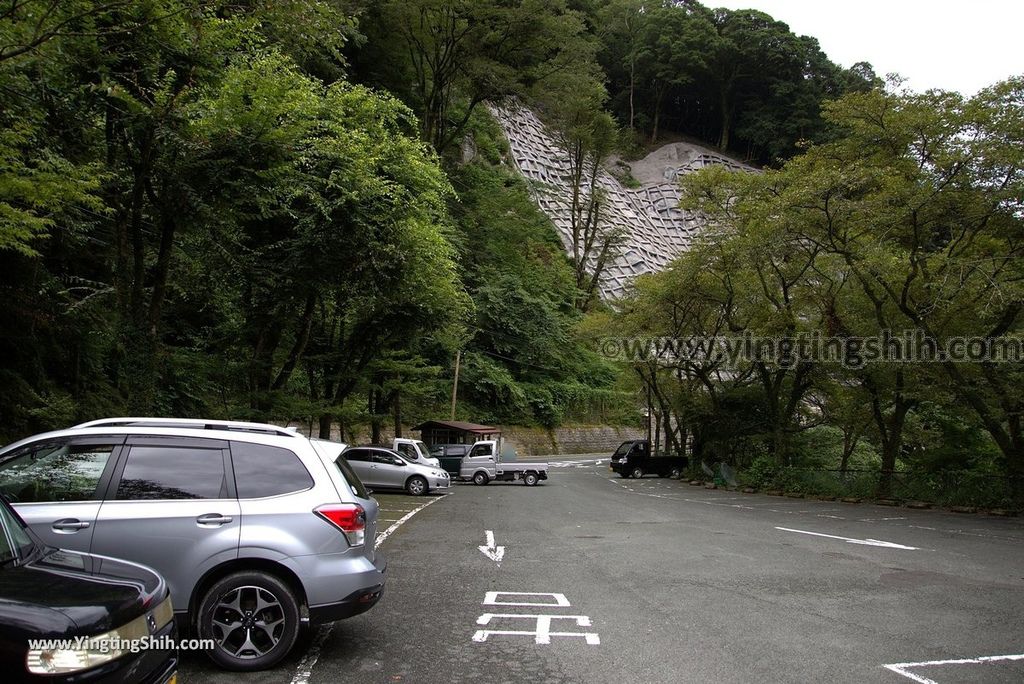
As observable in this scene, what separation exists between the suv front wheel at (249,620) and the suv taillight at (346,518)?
0.53 meters

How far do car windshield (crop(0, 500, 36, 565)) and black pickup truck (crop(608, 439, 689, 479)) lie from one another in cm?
3283

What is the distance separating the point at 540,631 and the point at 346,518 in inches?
83.5

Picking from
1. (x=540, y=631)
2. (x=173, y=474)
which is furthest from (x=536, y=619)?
(x=173, y=474)

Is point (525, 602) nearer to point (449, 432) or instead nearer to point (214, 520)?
point (214, 520)

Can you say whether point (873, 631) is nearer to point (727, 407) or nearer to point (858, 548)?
point (858, 548)

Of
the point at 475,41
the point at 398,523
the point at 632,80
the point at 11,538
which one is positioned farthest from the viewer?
the point at 632,80

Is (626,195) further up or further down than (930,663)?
further up

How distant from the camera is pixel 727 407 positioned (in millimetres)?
32344

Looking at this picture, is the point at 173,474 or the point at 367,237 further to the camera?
the point at 367,237

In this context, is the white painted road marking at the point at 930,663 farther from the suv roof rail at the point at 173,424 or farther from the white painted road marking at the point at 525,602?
the suv roof rail at the point at 173,424

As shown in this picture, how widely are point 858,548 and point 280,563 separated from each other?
32.2 feet

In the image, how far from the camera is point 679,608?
283 inches

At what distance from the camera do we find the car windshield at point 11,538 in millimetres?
3791

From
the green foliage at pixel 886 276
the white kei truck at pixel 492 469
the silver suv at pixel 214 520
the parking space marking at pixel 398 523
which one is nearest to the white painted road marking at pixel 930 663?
the silver suv at pixel 214 520
